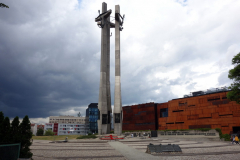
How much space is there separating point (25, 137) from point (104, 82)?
123 feet

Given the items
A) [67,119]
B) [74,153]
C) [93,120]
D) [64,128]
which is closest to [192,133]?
[74,153]

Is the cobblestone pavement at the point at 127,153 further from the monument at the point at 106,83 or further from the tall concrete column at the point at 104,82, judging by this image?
the tall concrete column at the point at 104,82

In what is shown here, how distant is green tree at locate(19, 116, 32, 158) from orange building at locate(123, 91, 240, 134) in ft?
128

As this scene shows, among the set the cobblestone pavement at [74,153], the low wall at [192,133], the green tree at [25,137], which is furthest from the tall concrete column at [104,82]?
the green tree at [25,137]

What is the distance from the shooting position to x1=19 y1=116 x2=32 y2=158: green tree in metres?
10.8

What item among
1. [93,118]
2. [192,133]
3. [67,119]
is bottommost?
[192,133]

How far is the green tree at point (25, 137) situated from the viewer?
10.8 m

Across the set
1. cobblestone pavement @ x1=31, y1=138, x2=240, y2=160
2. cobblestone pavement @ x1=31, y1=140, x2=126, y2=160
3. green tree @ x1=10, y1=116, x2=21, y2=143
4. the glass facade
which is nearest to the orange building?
cobblestone pavement @ x1=31, y1=138, x2=240, y2=160

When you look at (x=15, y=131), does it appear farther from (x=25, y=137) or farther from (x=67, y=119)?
(x=67, y=119)

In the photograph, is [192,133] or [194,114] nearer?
[192,133]

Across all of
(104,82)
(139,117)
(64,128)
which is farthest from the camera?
(64,128)

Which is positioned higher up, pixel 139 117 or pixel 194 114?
pixel 194 114

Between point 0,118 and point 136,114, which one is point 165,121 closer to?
point 136,114

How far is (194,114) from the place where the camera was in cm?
4591
